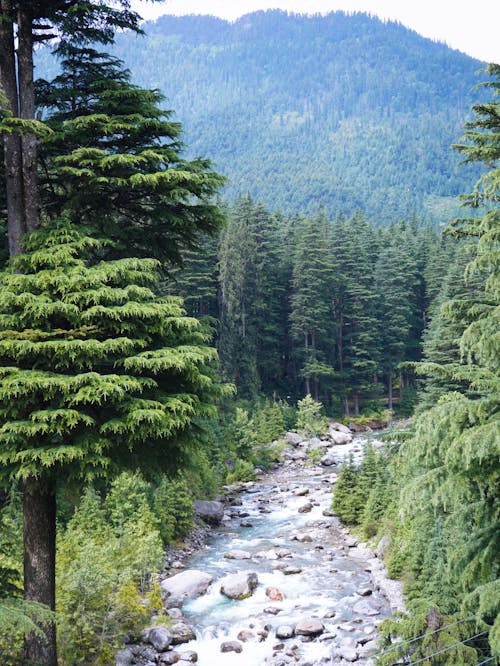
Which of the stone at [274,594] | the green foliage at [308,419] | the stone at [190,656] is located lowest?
the green foliage at [308,419]

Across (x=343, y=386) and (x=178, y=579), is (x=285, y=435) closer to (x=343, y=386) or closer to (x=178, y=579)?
(x=343, y=386)

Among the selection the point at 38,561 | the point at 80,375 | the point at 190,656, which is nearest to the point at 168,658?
the point at 190,656

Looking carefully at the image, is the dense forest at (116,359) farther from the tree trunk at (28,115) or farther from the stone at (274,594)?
the stone at (274,594)

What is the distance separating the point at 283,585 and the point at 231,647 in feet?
12.8

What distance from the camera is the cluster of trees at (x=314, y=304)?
40562 mm

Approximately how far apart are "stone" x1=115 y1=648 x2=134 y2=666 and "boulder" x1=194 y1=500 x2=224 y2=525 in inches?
411

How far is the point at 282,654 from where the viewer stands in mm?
13008

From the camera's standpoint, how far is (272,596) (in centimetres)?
1605

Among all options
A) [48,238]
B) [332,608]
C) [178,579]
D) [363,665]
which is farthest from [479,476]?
[178,579]

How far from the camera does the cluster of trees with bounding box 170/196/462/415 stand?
4056 cm

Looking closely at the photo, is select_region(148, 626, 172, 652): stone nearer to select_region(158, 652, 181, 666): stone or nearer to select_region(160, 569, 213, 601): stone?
select_region(158, 652, 181, 666): stone

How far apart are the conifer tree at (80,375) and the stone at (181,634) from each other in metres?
7.32

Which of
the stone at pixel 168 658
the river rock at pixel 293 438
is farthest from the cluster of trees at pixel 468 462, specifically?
the river rock at pixel 293 438

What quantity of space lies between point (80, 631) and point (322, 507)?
15646 millimetres
